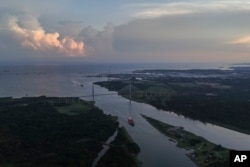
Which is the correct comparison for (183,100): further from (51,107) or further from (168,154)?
(168,154)

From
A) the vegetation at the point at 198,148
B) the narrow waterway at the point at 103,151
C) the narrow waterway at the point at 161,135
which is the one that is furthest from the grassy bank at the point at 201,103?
the narrow waterway at the point at 103,151

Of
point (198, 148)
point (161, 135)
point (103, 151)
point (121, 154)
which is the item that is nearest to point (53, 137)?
point (103, 151)

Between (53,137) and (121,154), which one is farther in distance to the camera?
(53,137)

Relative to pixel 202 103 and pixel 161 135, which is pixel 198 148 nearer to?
pixel 161 135

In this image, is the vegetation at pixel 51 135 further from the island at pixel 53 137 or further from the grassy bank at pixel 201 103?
the grassy bank at pixel 201 103

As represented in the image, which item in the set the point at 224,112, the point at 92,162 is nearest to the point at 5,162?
the point at 92,162

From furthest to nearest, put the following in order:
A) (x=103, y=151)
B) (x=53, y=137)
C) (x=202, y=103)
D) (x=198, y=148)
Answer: (x=202, y=103), (x=53, y=137), (x=198, y=148), (x=103, y=151)

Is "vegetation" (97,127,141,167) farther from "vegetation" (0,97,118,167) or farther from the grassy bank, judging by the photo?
the grassy bank
